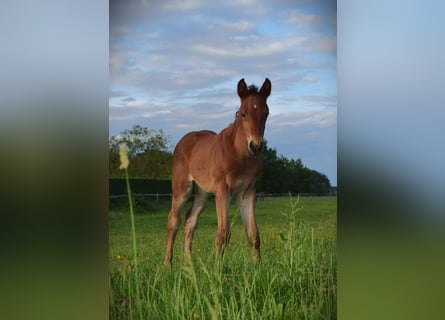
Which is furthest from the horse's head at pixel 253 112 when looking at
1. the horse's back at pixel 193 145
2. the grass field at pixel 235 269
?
the grass field at pixel 235 269

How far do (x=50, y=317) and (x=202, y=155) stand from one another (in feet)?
3.00

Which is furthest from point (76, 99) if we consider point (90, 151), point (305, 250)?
point (305, 250)

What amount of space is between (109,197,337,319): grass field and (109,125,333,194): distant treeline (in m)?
0.06

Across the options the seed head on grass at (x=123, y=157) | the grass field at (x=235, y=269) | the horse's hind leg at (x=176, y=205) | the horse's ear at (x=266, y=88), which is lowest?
the grass field at (x=235, y=269)

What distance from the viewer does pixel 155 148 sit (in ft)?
7.70

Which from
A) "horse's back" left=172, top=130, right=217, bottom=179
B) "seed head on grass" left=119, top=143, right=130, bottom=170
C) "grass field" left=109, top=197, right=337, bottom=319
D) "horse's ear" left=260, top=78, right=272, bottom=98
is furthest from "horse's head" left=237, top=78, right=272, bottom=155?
"seed head on grass" left=119, top=143, right=130, bottom=170

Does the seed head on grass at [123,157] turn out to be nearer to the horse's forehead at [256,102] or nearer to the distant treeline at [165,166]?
the distant treeline at [165,166]

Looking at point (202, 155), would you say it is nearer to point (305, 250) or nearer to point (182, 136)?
point (182, 136)

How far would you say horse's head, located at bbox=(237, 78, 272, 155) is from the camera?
2275mm

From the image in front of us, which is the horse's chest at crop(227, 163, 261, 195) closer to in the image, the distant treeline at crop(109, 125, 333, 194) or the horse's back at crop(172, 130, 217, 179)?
the distant treeline at crop(109, 125, 333, 194)

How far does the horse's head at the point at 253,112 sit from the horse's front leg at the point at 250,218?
0.18 meters

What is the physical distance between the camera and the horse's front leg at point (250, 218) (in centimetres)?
233

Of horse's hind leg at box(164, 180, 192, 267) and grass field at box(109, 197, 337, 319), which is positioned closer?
grass field at box(109, 197, 337, 319)

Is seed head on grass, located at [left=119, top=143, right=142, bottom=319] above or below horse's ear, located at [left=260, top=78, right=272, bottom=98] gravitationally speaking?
below
